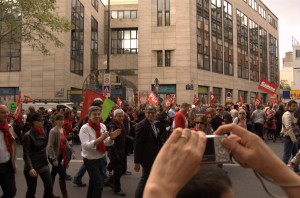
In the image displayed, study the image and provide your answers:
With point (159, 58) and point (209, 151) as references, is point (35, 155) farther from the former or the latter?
point (159, 58)

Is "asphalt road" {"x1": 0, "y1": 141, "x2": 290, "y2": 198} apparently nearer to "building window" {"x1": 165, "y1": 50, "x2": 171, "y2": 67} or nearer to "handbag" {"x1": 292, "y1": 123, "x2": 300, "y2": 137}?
"handbag" {"x1": 292, "y1": 123, "x2": 300, "y2": 137}

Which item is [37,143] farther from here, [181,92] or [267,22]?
[267,22]

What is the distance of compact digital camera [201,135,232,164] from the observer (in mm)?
1538

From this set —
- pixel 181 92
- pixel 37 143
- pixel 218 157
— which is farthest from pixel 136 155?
pixel 181 92

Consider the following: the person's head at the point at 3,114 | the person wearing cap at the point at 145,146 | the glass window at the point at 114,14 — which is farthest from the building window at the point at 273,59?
the person's head at the point at 3,114

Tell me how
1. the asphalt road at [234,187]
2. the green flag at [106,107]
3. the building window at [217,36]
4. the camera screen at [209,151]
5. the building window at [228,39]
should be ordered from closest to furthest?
the camera screen at [209,151] → the asphalt road at [234,187] → the green flag at [106,107] → the building window at [217,36] → the building window at [228,39]

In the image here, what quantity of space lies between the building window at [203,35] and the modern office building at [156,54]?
11 centimetres

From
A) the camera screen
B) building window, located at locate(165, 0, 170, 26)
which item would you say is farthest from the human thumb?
building window, located at locate(165, 0, 170, 26)

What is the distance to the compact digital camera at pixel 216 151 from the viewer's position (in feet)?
5.05

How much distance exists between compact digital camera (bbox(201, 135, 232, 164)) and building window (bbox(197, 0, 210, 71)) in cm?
4057

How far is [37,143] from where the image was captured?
5.88 metres

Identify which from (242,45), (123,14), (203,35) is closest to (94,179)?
(203,35)

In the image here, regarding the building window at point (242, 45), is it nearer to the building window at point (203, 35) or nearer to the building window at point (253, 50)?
the building window at point (253, 50)

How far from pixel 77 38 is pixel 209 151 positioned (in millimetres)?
41868
